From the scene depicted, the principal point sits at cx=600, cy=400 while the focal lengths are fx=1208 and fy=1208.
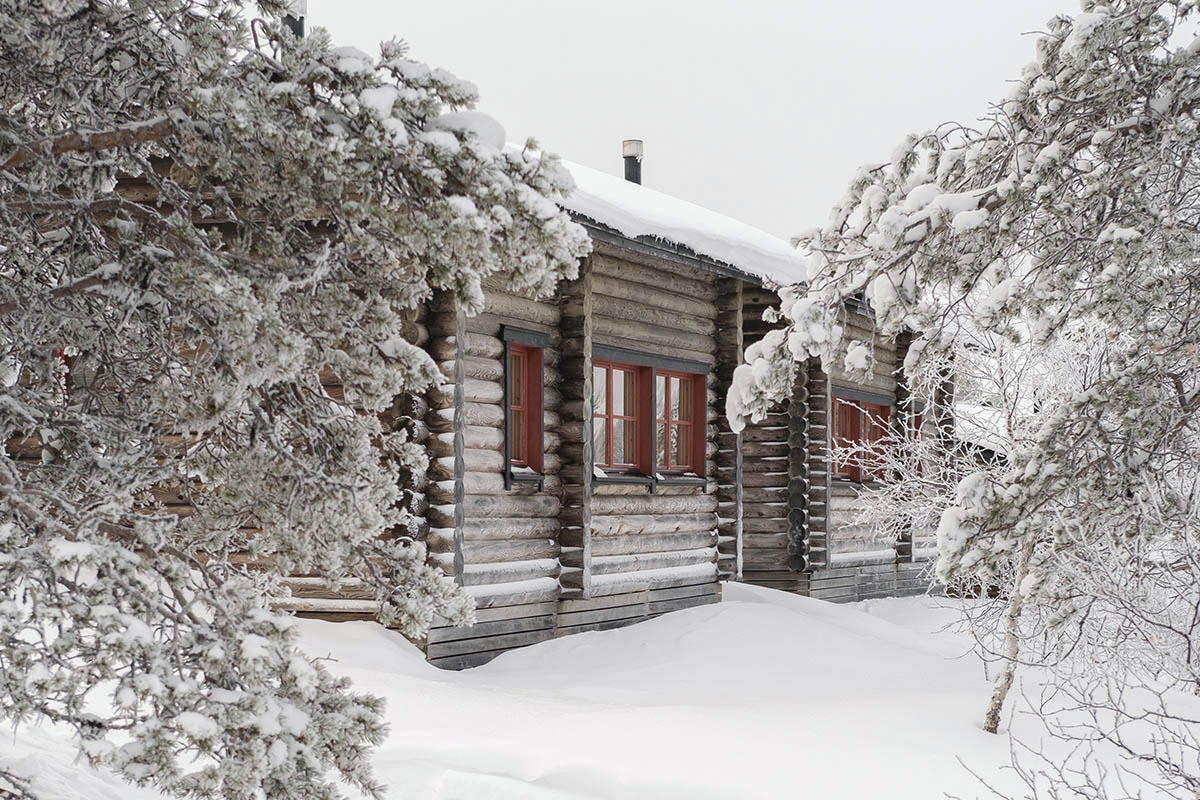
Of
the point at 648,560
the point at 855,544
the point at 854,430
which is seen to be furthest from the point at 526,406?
the point at 854,430

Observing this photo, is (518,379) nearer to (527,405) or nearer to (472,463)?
(527,405)

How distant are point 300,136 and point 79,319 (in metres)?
1.29

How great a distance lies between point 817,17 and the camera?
123 meters

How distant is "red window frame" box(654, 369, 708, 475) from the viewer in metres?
13.1

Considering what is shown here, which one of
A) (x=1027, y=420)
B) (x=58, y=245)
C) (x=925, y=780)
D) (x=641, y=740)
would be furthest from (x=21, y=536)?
(x=1027, y=420)

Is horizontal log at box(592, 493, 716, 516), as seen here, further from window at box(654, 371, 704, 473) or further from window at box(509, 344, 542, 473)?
window at box(509, 344, 542, 473)

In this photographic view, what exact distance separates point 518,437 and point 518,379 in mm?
530

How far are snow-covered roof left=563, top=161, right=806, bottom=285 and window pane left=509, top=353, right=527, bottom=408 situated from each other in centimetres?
152

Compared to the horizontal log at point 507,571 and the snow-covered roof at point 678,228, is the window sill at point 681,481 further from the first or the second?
the snow-covered roof at point 678,228

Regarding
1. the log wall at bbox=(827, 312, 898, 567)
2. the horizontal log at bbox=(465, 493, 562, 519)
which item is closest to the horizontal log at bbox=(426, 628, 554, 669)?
the horizontal log at bbox=(465, 493, 562, 519)

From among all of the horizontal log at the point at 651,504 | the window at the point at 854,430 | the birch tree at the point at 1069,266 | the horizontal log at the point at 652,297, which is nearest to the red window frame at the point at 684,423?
the horizontal log at the point at 651,504

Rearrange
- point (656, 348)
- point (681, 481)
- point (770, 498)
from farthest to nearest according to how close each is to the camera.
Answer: point (770, 498) < point (681, 481) < point (656, 348)

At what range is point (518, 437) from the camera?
1088 centimetres

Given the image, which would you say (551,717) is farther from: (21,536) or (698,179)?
(698,179)
